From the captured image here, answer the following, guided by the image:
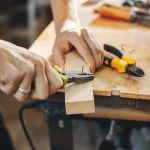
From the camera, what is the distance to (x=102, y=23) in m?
1.13

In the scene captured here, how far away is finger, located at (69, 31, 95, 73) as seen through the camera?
2.85 ft

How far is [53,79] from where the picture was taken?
0.75 meters

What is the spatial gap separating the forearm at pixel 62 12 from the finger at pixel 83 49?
136mm

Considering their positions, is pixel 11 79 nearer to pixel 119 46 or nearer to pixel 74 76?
pixel 74 76

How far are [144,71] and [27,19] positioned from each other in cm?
163

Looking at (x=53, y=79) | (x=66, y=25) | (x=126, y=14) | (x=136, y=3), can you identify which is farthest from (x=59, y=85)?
(x=136, y=3)

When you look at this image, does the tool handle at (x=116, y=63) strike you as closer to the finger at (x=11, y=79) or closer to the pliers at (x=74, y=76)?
the pliers at (x=74, y=76)

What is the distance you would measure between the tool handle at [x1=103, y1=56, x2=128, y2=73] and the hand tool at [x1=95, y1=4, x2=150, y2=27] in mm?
272

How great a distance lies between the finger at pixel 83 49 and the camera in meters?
0.87

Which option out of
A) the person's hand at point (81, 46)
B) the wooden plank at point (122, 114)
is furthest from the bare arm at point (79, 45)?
the wooden plank at point (122, 114)

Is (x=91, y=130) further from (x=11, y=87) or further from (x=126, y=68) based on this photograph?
(x=11, y=87)

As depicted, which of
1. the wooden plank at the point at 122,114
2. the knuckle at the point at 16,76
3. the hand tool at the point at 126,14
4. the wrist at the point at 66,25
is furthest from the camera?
the hand tool at the point at 126,14

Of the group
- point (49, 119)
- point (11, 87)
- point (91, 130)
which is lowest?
point (91, 130)

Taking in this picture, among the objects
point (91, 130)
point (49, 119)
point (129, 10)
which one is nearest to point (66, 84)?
point (49, 119)
